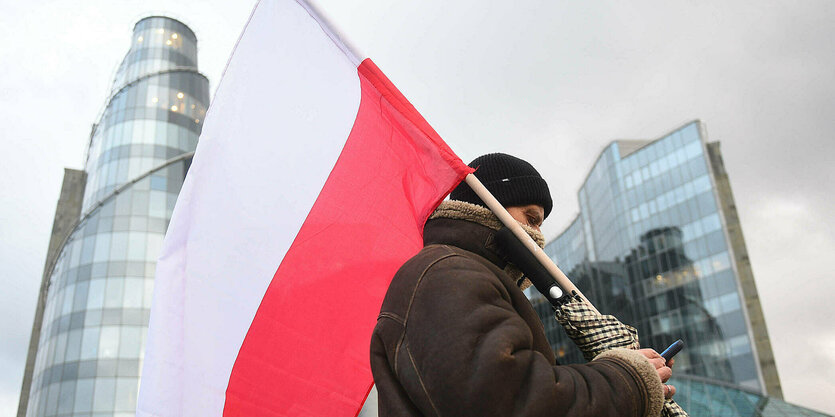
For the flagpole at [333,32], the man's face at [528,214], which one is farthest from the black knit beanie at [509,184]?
the flagpole at [333,32]

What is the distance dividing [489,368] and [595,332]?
2.19ft

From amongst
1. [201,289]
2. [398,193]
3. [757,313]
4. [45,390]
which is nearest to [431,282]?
[398,193]

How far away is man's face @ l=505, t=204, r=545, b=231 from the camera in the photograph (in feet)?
9.18

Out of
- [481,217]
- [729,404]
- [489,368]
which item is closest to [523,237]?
[481,217]

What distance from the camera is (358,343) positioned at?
302 centimetres

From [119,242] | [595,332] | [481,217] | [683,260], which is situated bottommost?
[595,332]

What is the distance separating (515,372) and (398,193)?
132cm

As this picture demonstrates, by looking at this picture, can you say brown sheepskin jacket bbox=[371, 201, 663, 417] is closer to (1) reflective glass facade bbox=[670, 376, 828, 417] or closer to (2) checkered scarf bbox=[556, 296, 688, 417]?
(2) checkered scarf bbox=[556, 296, 688, 417]

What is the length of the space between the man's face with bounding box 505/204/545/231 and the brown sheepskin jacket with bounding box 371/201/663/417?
19.3 inches

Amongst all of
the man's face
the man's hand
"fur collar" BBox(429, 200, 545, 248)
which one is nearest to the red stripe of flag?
"fur collar" BBox(429, 200, 545, 248)

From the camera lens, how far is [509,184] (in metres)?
2.81

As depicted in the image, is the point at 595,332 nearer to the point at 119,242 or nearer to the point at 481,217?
the point at 481,217

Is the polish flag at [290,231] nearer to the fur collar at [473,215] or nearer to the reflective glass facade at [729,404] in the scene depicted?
the fur collar at [473,215]

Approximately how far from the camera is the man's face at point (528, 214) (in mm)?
2799
